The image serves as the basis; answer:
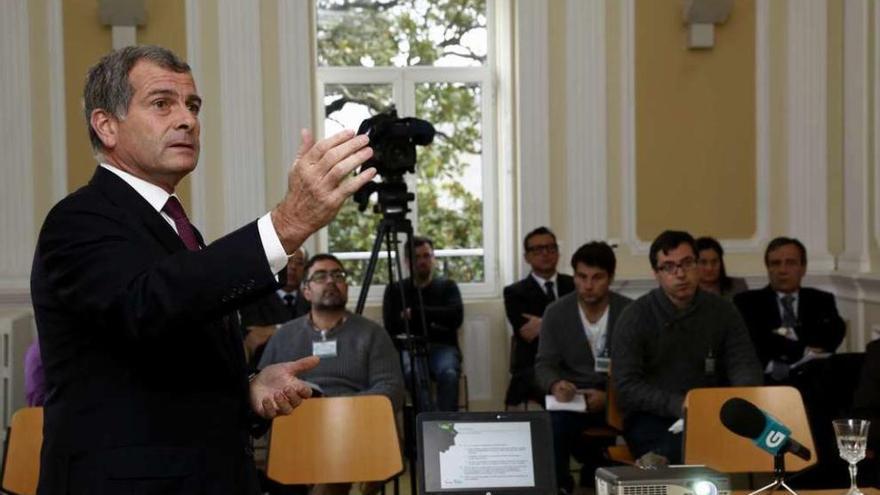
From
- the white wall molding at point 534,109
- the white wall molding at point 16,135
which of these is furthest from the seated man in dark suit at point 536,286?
the white wall molding at point 16,135

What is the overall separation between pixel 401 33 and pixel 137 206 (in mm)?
6133

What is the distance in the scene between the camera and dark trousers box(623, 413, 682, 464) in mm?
4762

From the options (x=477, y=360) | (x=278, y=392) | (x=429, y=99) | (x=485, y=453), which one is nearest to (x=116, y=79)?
(x=278, y=392)

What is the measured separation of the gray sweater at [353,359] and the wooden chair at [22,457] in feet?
4.00

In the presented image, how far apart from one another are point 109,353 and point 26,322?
4.81 meters

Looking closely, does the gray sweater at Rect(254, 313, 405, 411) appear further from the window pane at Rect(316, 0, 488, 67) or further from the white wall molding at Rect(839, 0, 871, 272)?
the white wall molding at Rect(839, 0, 871, 272)

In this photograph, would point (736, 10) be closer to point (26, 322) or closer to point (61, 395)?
point (26, 322)

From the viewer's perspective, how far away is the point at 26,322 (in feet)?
20.5

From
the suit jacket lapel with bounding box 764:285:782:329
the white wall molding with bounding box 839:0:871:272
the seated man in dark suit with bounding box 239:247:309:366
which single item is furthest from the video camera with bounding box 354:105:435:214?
the white wall molding with bounding box 839:0:871:272

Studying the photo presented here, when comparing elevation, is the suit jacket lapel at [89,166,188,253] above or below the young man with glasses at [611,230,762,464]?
above

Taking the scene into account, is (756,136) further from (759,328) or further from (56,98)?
(56,98)

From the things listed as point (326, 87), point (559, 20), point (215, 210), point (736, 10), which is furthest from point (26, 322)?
point (736, 10)

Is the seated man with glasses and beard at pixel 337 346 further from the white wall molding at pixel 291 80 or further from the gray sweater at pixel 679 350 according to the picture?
the white wall molding at pixel 291 80

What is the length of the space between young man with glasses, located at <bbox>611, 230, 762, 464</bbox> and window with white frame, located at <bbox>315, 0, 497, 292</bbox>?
292 cm
